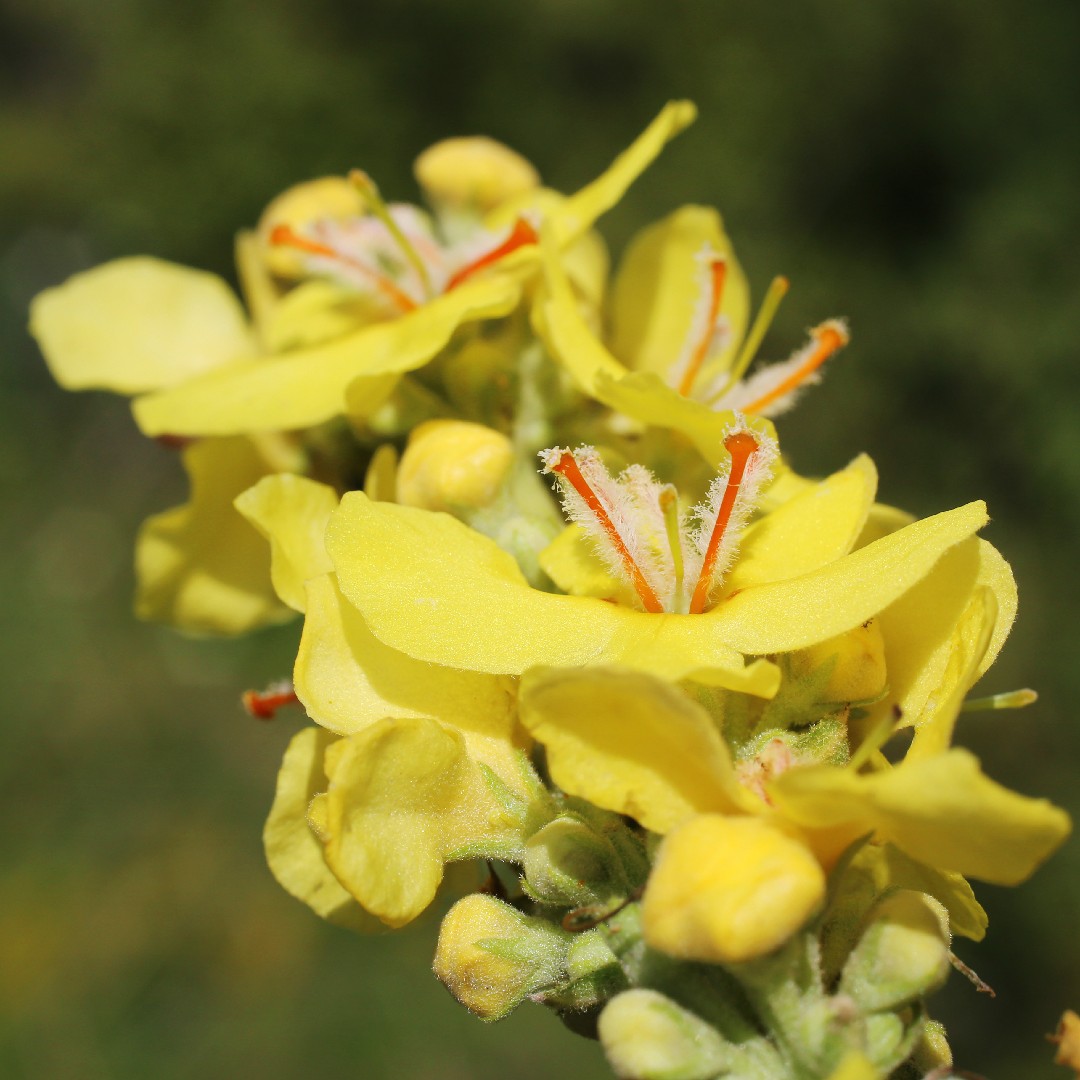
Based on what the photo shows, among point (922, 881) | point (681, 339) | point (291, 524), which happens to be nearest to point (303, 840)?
point (291, 524)

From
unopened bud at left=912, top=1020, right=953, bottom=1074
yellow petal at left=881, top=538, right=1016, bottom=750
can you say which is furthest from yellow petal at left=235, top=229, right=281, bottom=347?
unopened bud at left=912, top=1020, right=953, bottom=1074

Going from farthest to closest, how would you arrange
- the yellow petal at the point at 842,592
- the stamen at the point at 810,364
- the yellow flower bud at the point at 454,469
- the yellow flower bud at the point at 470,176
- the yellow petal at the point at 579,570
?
1. the yellow flower bud at the point at 470,176
2. the stamen at the point at 810,364
3. the yellow flower bud at the point at 454,469
4. the yellow petal at the point at 579,570
5. the yellow petal at the point at 842,592

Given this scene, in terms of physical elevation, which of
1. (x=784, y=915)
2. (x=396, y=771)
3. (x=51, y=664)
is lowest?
(x=51, y=664)

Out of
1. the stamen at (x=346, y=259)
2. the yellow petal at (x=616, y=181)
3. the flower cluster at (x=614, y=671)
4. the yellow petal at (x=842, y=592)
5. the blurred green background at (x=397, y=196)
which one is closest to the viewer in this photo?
the flower cluster at (x=614, y=671)

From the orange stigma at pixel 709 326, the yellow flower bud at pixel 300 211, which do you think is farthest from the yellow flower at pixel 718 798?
the yellow flower bud at pixel 300 211

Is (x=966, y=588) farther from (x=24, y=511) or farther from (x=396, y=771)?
(x=24, y=511)

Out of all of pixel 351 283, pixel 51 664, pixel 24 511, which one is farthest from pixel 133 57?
pixel 351 283

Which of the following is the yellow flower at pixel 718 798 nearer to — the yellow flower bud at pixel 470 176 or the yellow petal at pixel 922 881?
the yellow petal at pixel 922 881
